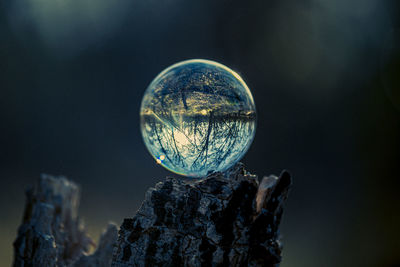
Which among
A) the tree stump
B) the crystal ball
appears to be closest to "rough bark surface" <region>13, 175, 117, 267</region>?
the tree stump

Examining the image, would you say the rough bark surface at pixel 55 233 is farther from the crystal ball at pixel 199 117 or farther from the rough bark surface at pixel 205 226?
the crystal ball at pixel 199 117

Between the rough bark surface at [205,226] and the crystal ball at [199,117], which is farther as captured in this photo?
the crystal ball at [199,117]

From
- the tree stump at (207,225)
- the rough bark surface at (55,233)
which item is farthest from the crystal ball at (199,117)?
the rough bark surface at (55,233)

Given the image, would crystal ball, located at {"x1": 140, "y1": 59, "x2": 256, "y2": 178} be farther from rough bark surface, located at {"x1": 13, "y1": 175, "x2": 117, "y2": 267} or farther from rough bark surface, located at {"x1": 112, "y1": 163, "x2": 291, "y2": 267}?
rough bark surface, located at {"x1": 13, "y1": 175, "x2": 117, "y2": 267}

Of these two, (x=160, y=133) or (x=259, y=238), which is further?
(x=160, y=133)

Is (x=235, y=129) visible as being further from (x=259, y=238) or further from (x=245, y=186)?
(x=259, y=238)

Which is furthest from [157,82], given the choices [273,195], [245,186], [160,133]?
[273,195]

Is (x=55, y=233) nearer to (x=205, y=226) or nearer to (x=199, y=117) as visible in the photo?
(x=205, y=226)
